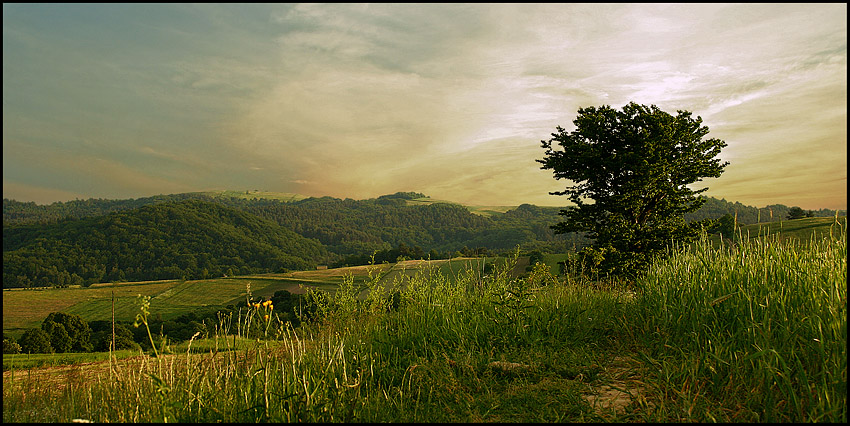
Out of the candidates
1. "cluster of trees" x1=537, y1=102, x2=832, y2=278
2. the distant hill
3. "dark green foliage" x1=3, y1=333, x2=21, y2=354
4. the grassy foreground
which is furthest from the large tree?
the distant hill

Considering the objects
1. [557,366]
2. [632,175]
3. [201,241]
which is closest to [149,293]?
[632,175]

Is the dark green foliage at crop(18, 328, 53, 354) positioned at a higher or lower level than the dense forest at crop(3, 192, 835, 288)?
lower

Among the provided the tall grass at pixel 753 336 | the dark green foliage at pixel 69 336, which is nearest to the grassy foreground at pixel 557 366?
the tall grass at pixel 753 336

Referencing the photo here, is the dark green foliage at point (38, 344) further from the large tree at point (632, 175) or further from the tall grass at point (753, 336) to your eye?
the tall grass at point (753, 336)

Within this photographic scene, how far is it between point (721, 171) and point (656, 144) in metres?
3.52

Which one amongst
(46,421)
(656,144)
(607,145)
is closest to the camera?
(46,421)

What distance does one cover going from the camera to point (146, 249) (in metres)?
101

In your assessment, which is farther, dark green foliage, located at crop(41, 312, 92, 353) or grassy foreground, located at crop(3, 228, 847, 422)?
dark green foliage, located at crop(41, 312, 92, 353)

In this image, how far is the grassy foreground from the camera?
3.80 m

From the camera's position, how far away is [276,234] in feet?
413

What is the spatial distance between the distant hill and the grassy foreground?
91542mm

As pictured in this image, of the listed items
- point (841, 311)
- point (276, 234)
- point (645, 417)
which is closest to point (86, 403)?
point (645, 417)

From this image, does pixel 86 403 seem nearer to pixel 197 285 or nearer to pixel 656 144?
pixel 656 144

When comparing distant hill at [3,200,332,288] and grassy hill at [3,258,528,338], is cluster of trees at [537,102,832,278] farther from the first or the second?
distant hill at [3,200,332,288]
